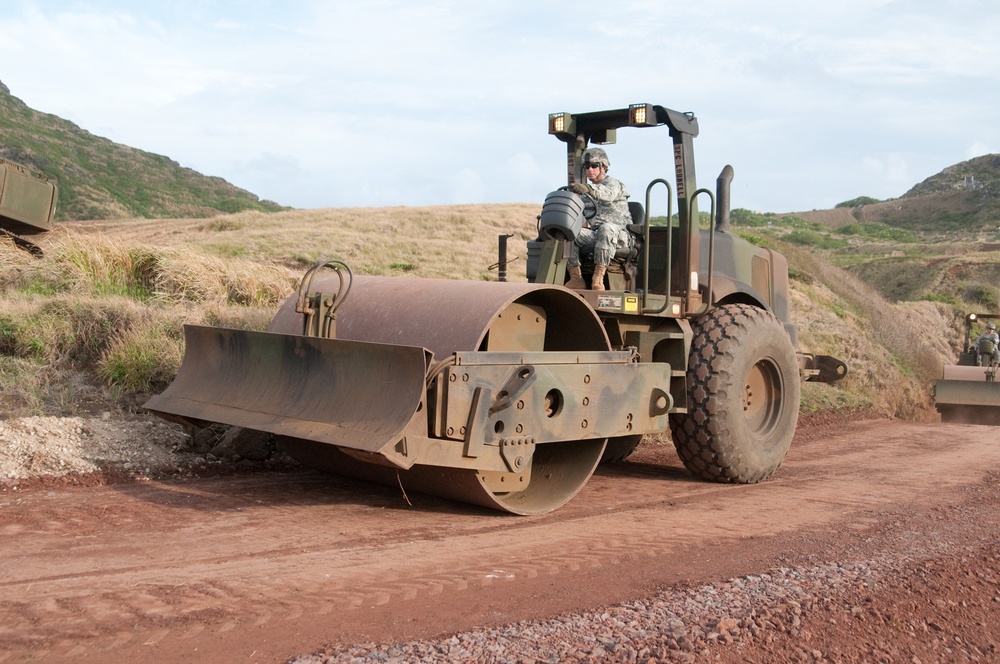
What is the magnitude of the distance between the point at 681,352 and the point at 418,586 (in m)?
3.45

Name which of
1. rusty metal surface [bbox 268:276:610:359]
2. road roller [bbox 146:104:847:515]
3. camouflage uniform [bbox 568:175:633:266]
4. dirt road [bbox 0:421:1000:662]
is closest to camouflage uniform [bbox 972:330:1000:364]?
dirt road [bbox 0:421:1000:662]

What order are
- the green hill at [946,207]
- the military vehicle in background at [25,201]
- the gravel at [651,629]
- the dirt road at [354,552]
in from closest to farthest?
the gravel at [651,629] → the dirt road at [354,552] → the military vehicle in background at [25,201] → the green hill at [946,207]

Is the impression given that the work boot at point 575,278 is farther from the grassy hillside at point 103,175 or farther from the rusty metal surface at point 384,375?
the grassy hillside at point 103,175

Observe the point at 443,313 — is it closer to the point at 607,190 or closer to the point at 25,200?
the point at 607,190

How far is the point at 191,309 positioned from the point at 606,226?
5.35 metres

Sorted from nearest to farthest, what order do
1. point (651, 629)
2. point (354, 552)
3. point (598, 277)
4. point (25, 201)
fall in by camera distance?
1. point (651, 629)
2. point (354, 552)
3. point (598, 277)
4. point (25, 201)

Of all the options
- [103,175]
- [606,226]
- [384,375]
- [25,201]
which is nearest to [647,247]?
[606,226]

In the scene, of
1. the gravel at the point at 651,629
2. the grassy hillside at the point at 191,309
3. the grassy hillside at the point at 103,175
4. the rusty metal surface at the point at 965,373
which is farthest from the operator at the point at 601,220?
the grassy hillside at the point at 103,175

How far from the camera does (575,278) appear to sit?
7852 millimetres

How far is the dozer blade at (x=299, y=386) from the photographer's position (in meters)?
5.84

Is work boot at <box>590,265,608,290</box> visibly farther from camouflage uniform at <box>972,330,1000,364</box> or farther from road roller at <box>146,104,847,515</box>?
camouflage uniform at <box>972,330,1000,364</box>

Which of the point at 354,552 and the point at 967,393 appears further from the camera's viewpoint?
the point at 967,393

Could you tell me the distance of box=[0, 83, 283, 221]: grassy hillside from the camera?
46312mm

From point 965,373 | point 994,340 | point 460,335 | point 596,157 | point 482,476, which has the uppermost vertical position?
point 596,157
